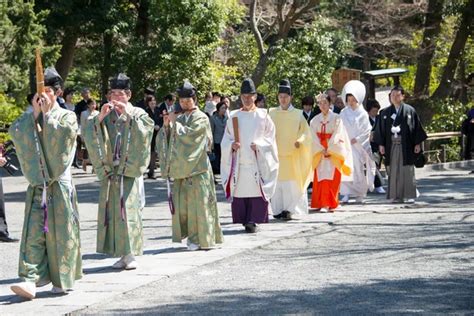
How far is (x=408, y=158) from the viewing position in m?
16.7

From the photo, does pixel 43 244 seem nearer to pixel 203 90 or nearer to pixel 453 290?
pixel 453 290

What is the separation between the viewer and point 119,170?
10.1 meters

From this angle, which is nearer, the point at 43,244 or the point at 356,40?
the point at 43,244

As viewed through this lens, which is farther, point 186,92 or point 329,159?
point 329,159

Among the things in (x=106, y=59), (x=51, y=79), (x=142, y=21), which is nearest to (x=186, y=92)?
(x=51, y=79)

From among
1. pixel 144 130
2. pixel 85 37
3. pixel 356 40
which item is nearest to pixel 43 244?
pixel 144 130

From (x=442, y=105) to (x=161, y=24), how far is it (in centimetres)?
826

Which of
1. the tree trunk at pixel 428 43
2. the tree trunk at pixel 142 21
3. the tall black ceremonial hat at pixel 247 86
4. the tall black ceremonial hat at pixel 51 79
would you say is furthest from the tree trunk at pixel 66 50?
the tall black ceremonial hat at pixel 51 79

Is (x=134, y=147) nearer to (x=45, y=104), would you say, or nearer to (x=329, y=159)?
(x=45, y=104)

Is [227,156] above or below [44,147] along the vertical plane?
below

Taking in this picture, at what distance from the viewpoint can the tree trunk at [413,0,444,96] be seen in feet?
99.3

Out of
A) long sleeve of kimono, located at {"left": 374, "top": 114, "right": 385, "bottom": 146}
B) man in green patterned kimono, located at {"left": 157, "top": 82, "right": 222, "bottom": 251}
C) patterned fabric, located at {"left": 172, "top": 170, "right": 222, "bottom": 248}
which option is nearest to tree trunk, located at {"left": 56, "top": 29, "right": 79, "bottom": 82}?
long sleeve of kimono, located at {"left": 374, "top": 114, "right": 385, "bottom": 146}

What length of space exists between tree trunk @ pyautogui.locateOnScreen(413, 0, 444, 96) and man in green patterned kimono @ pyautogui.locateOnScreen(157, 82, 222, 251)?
19.7 m

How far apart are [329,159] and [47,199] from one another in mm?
7534
